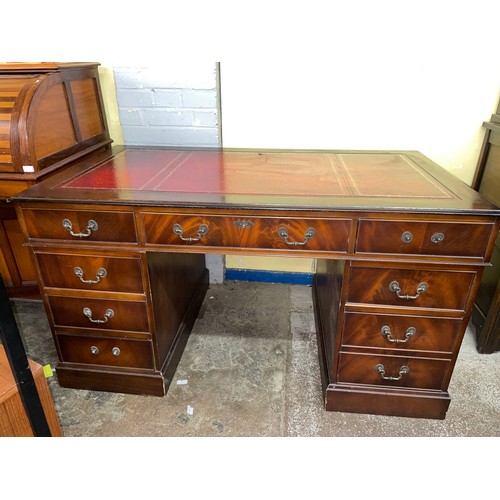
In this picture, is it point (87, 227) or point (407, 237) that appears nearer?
point (407, 237)

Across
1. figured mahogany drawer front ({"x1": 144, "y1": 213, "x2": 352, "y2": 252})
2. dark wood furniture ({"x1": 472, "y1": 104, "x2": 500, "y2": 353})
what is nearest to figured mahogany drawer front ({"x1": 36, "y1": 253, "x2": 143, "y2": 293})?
figured mahogany drawer front ({"x1": 144, "y1": 213, "x2": 352, "y2": 252})

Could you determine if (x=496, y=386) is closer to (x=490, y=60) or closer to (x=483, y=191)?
(x=483, y=191)

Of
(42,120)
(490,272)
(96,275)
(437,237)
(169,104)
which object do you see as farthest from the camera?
(169,104)

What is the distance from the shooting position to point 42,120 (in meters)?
1.59

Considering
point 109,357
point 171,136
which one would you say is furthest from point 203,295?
point 171,136

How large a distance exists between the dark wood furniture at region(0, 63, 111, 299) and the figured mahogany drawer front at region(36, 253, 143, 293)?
376 mm

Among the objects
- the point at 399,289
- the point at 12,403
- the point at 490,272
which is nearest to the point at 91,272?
the point at 12,403

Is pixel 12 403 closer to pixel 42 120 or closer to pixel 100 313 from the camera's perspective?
pixel 100 313

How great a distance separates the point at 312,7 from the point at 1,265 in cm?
212

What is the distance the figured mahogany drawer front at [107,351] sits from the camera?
1.62 metres

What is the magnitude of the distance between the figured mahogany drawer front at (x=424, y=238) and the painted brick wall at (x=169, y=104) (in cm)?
115

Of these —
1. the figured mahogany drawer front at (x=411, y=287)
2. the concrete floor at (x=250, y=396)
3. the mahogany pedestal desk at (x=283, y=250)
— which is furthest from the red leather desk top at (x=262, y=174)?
the concrete floor at (x=250, y=396)

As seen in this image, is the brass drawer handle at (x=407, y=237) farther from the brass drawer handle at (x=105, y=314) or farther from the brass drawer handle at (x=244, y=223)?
the brass drawer handle at (x=105, y=314)

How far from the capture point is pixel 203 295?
2375 mm
